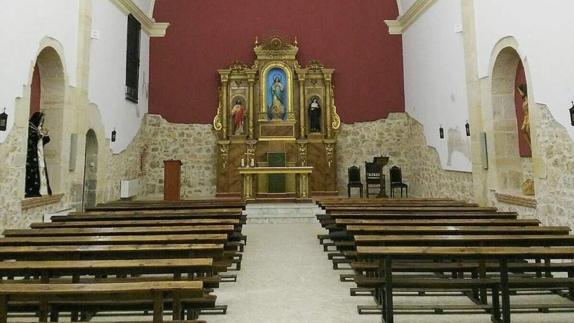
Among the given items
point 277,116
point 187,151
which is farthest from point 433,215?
point 187,151

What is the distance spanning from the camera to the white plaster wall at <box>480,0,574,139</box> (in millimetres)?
4637

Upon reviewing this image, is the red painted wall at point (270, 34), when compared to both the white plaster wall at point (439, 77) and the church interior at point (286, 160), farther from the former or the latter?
the white plaster wall at point (439, 77)

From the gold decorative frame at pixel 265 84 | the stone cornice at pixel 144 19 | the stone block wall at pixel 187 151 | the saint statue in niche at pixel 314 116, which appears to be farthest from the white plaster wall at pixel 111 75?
the saint statue in niche at pixel 314 116

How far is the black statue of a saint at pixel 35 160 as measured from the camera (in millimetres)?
6000

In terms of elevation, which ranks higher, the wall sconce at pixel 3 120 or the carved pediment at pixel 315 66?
the carved pediment at pixel 315 66

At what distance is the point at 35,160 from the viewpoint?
19.8 ft

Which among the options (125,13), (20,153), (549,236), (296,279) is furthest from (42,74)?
(549,236)

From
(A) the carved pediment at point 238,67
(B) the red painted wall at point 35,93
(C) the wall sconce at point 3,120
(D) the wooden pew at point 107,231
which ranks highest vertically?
(A) the carved pediment at point 238,67

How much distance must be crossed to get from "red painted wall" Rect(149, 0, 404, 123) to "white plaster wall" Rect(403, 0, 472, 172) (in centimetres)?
82

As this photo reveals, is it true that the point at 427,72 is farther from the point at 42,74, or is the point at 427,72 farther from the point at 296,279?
the point at 42,74

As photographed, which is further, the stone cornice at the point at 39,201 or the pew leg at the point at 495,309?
the stone cornice at the point at 39,201

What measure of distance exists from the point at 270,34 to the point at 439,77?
514cm

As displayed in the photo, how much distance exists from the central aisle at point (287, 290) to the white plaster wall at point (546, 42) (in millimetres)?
3539

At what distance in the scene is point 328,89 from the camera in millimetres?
10922
